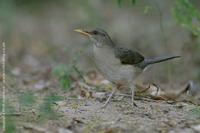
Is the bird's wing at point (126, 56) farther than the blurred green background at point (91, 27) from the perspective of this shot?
Answer: No

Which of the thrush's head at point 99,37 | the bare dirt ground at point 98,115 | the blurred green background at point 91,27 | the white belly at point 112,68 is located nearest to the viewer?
the bare dirt ground at point 98,115

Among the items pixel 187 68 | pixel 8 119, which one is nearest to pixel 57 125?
pixel 8 119

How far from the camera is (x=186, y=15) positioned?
940 cm

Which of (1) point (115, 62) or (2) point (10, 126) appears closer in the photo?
Result: (2) point (10, 126)

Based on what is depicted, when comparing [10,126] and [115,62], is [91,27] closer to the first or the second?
[115,62]

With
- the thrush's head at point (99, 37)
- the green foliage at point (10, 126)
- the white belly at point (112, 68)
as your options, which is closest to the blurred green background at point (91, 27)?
the thrush's head at point (99, 37)

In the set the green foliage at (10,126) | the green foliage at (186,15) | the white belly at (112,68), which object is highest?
the green foliage at (186,15)

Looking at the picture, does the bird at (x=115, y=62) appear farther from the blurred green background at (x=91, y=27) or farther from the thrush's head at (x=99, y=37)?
the blurred green background at (x=91, y=27)

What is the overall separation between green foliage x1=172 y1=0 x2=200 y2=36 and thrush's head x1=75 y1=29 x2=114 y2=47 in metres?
1.41

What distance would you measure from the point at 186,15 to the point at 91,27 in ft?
8.14

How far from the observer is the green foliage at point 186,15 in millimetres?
9234

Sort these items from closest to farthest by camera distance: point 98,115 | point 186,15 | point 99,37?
1. point 98,115
2. point 99,37
3. point 186,15

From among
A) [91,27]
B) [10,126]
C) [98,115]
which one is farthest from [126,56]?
[91,27]

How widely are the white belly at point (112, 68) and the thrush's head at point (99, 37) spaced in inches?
5.8
